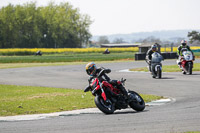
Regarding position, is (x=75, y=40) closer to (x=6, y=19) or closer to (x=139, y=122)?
(x=6, y=19)

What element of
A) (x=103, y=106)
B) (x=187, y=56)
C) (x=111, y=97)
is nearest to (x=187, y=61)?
(x=187, y=56)

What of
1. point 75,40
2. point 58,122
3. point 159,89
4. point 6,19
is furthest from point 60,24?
point 58,122

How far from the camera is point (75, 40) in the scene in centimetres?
13162

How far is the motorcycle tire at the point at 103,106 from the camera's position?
1109 centimetres

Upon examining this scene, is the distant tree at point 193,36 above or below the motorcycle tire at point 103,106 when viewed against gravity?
below

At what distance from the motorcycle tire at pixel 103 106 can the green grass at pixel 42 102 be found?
4.69ft

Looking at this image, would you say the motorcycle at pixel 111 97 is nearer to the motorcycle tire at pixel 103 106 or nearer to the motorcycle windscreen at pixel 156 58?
the motorcycle tire at pixel 103 106

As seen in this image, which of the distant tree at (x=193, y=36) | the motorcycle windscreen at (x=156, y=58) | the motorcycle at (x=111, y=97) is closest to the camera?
the motorcycle at (x=111, y=97)

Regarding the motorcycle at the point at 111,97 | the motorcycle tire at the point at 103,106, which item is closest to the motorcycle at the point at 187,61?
the motorcycle at the point at 111,97

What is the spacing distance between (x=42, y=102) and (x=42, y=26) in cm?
11503

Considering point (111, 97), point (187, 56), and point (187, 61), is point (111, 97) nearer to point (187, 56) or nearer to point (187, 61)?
point (187, 56)

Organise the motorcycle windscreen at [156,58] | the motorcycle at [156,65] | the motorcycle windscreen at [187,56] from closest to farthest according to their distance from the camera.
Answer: the motorcycle at [156,65]
the motorcycle windscreen at [156,58]
the motorcycle windscreen at [187,56]

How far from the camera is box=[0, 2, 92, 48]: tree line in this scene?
11950 centimetres

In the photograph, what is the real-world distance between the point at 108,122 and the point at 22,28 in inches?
4634
